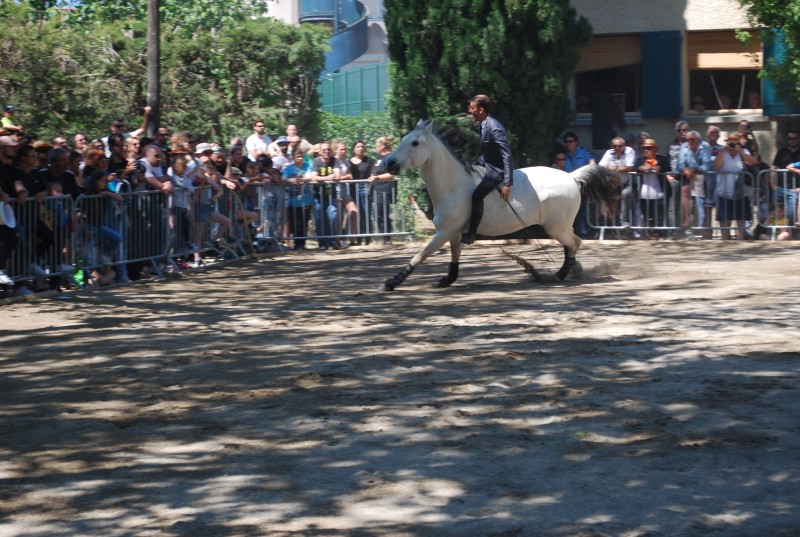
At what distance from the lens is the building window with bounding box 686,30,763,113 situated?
23312 mm

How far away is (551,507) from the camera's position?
646 cm

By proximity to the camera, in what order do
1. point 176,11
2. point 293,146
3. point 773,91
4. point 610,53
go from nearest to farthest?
point 293,146, point 773,91, point 610,53, point 176,11

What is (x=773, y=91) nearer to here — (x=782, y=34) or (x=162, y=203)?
(x=782, y=34)

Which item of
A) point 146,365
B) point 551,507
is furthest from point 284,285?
point 551,507

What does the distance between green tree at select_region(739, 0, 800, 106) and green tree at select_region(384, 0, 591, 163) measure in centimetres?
308

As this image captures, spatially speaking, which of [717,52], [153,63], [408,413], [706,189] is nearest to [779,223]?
[706,189]

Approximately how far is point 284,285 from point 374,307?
8.81ft

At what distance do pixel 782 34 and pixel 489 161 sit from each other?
8507mm

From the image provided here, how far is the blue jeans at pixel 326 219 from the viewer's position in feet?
68.3

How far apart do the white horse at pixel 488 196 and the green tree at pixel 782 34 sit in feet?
19.4

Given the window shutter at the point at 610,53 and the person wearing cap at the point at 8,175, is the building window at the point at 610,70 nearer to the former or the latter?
the window shutter at the point at 610,53

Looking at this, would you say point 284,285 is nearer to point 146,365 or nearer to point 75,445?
point 146,365

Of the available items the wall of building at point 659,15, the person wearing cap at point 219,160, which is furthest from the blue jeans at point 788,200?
the person wearing cap at point 219,160

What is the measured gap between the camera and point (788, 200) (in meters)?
20.0
